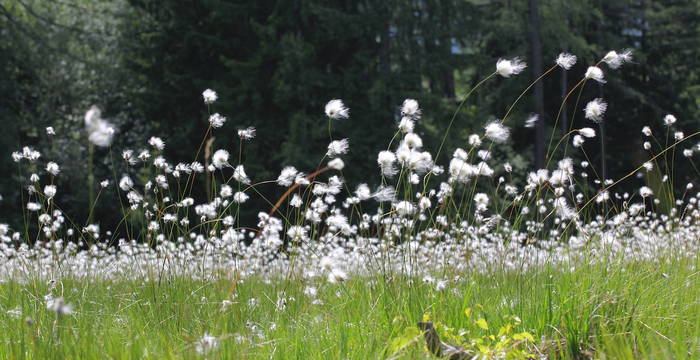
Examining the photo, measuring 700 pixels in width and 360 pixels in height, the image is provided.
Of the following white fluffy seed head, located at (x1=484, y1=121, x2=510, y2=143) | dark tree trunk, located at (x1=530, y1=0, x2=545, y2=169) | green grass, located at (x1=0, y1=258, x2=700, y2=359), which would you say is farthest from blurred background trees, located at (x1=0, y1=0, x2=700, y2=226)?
white fluffy seed head, located at (x1=484, y1=121, x2=510, y2=143)

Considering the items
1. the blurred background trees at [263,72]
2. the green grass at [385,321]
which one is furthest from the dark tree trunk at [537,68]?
the green grass at [385,321]

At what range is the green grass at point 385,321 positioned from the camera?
7.89 feet

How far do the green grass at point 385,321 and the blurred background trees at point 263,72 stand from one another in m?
11.9

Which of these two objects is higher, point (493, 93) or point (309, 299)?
point (309, 299)

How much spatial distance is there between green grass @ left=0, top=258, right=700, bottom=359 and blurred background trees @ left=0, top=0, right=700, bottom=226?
39.0ft

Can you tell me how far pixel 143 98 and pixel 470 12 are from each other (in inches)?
354

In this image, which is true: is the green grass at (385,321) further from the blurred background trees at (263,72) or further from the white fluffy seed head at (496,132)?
the blurred background trees at (263,72)

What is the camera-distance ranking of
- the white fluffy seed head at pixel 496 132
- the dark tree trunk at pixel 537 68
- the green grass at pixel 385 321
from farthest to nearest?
the dark tree trunk at pixel 537 68 → the white fluffy seed head at pixel 496 132 → the green grass at pixel 385 321

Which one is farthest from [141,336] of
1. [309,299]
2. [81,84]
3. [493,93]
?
[493,93]

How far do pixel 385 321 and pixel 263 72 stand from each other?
1475 cm

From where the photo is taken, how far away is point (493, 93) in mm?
21719

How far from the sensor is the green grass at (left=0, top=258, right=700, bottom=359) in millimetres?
2404

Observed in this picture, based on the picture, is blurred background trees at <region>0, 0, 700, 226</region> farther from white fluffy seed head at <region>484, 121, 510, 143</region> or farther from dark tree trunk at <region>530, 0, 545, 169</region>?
white fluffy seed head at <region>484, 121, 510, 143</region>

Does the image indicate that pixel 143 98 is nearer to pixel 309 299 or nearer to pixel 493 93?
pixel 493 93
